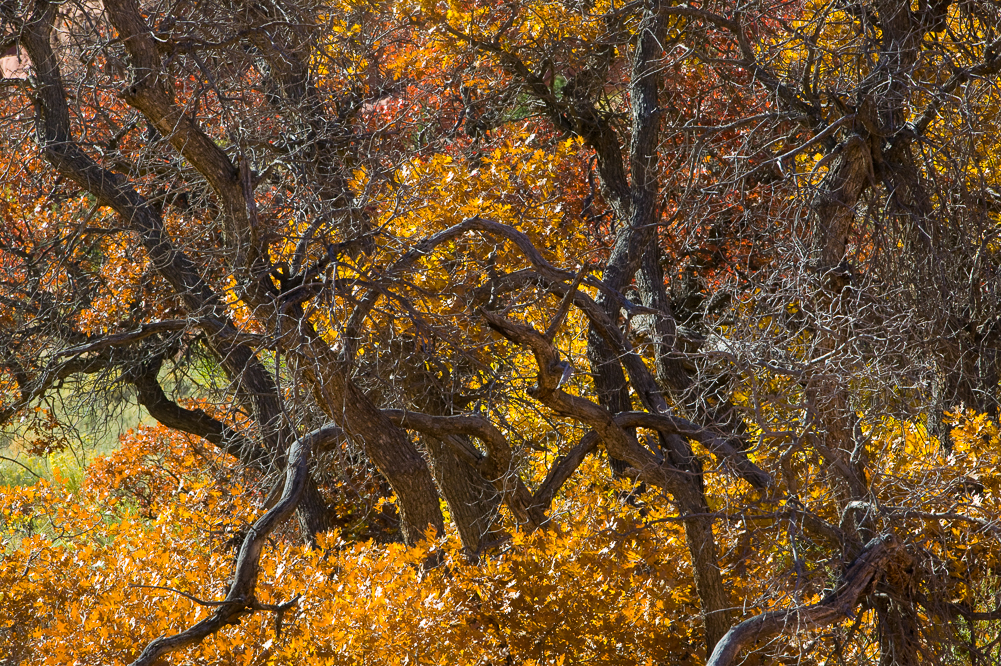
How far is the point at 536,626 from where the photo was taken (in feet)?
15.5

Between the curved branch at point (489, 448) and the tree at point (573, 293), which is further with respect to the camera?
the curved branch at point (489, 448)

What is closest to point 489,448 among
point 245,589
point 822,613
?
point 245,589

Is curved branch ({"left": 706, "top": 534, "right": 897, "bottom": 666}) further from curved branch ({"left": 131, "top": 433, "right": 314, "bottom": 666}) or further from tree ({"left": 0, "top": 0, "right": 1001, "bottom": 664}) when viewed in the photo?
curved branch ({"left": 131, "top": 433, "right": 314, "bottom": 666})

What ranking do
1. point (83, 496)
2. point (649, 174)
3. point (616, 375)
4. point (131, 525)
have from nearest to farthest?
point (131, 525) < point (649, 174) < point (616, 375) < point (83, 496)

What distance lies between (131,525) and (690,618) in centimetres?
335

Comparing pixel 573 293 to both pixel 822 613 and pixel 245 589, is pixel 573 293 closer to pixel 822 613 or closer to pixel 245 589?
pixel 822 613

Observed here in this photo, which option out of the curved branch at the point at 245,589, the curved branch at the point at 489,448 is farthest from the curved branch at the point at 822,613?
the curved branch at the point at 245,589

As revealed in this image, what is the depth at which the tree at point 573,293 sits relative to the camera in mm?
4473

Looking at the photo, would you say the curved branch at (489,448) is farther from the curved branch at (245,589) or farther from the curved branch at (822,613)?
the curved branch at (822,613)

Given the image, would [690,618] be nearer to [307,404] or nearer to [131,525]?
[307,404]

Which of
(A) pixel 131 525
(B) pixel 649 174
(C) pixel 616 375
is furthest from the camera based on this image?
(C) pixel 616 375

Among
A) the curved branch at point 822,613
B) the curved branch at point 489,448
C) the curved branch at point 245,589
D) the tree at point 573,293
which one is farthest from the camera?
the curved branch at point 489,448

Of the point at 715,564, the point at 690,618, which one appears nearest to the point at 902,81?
the point at 715,564

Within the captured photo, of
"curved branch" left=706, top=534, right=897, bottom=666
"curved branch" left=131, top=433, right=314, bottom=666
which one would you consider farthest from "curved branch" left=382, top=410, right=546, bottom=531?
"curved branch" left=706, top=534, right=897, bottom=666
